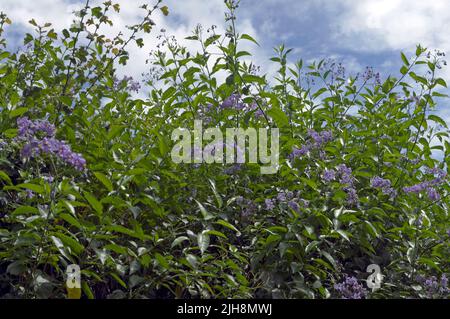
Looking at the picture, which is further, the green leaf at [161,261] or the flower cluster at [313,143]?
the flower cluster at [313,143]

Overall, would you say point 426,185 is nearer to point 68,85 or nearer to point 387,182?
point 387,182

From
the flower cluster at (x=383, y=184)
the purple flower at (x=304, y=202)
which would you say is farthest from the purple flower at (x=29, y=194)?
the flower cluster at (x=383, y=184)

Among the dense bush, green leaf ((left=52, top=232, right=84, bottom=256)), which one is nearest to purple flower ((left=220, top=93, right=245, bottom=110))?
the dense bush

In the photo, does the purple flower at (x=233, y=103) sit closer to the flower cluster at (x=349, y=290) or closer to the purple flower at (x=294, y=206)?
the purple flower at (x=294, y=206)

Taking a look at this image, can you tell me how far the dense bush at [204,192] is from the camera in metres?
3.15

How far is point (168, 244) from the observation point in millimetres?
3607

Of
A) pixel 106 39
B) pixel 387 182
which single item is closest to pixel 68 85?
pixel 106 39

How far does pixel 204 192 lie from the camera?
3.91 metres

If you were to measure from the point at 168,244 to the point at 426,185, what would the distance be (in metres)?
1.85

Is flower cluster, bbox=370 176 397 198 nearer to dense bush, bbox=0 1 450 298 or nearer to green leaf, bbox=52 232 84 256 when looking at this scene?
dense bush, bbox=0 1 450 298

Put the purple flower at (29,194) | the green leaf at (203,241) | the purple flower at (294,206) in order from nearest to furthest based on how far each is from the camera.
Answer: the purple flower at (29,194)
the green leaf at (203,241)
the purple flower at (294,206)

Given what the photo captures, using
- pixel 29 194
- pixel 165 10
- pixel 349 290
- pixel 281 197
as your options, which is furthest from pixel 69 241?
pixel 165 10

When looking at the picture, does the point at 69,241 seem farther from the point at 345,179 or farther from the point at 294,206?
the point at 345,179

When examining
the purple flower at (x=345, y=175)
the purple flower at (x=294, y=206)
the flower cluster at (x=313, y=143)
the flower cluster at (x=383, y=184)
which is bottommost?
the purple flower at (x=294, y=206)
